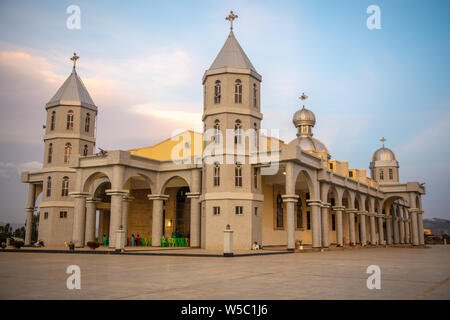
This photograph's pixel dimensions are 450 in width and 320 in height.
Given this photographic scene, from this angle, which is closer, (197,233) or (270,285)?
(270,285)

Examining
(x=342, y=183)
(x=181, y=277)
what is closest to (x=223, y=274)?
(x=181, y=277)

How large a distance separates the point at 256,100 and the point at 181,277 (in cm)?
2167

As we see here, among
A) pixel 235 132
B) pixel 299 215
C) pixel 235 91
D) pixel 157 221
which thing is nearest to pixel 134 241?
pixel 157 221

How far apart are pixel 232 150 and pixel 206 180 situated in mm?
2940

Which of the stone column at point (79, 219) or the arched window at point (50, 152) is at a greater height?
the arched window at point (50, 152)

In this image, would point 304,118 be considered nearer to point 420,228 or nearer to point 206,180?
point 420,228

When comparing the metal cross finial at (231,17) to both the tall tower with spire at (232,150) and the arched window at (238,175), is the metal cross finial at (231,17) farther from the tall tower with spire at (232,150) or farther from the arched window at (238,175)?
the arched window at (238,175)

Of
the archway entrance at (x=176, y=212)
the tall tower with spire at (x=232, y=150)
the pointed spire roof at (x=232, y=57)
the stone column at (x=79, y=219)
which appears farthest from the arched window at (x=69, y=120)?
the pointed spire roof at (x=232, y=57)

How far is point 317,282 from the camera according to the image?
11.1m

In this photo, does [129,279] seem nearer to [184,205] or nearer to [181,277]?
[181,277]

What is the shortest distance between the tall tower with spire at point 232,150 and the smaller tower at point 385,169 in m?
29.9

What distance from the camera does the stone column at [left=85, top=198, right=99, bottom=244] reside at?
33531mm

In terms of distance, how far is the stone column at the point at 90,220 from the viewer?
3353 cm

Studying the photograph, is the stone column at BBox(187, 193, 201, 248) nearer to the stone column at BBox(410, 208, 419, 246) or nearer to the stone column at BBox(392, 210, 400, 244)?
the stone column at BBox(410, 208, 419, 246)
